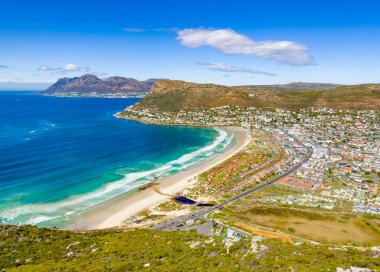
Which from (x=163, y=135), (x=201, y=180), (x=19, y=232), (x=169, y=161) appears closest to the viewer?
(x=19, y=232)

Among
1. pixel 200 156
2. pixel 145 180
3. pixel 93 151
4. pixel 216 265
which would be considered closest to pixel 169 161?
pixel 200 156

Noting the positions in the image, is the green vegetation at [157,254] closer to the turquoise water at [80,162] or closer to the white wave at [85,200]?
the white wave at [85,200]

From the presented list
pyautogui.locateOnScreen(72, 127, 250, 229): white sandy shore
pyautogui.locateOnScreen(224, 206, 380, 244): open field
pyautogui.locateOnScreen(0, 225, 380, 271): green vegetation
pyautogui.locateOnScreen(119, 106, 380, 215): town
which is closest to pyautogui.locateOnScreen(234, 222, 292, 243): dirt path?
pyautogui.locateOnScreen(224, 206, 380, 244): open field

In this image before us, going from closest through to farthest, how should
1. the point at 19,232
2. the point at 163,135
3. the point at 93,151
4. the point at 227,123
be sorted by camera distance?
the point at 19,232, the point at 93,151, the point at 163,135, the point at 227,123

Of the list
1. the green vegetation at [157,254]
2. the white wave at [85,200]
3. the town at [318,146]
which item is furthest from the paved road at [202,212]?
the white wave at [85,200]

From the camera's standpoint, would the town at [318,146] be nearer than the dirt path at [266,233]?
No

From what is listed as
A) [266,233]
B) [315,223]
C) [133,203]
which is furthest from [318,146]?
[133,203]

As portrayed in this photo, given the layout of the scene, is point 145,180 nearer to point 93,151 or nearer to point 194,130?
point 93,151

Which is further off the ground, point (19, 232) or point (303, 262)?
point (303, 262)
